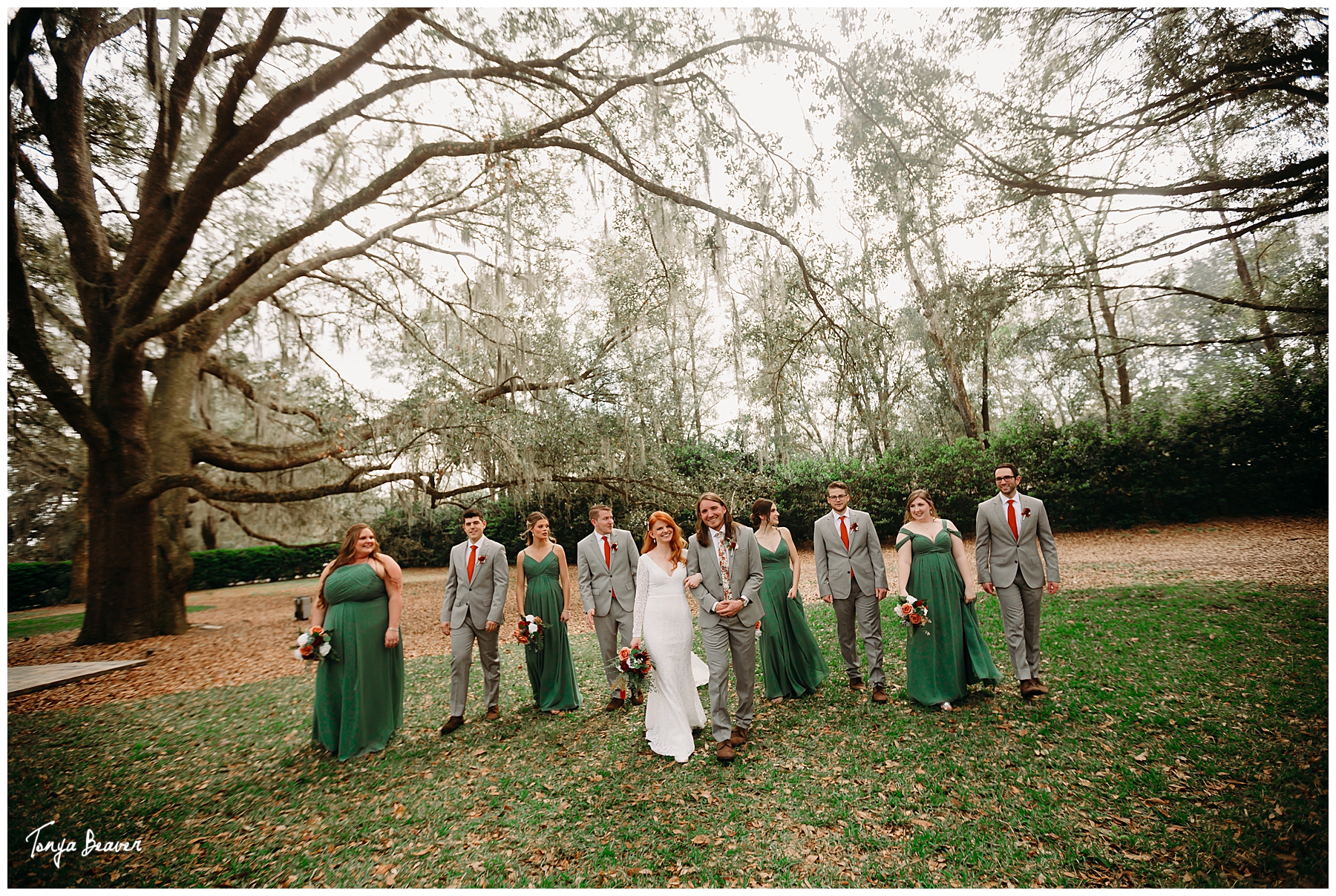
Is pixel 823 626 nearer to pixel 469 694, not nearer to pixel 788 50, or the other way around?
pixel 469 694

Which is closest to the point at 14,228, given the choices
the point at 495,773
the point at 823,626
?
the point at 495,773

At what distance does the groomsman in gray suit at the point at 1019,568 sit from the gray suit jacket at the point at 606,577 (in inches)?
120

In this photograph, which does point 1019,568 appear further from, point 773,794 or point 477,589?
point 477,589

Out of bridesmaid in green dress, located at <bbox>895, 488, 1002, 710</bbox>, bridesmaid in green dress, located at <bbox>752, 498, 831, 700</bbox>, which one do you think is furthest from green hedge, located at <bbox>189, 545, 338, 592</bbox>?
bridesmaid in green dress, located at <bbox>895, 488, 1002, 710</bbox>

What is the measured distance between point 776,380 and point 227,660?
9.03 m

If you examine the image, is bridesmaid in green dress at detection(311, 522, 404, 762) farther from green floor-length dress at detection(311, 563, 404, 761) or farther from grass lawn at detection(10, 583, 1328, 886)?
grass lawn at detection(10, 583, 1328, 886)

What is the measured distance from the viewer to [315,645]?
427 cm

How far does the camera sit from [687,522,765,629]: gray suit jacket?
4.06 metres

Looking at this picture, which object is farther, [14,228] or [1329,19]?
[14,228]

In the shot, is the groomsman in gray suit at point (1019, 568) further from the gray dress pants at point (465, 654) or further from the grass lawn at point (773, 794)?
the gray dress pants at point (465, 654)

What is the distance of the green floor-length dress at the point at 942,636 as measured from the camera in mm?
4591

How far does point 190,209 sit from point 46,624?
1288 centimetres

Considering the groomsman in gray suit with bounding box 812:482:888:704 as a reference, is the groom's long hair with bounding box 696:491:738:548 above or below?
above

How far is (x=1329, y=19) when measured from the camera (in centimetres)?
434
